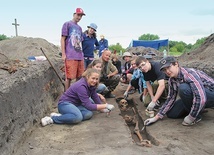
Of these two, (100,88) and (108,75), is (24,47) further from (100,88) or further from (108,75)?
(100,88)

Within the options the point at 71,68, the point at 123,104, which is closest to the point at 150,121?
the point at 123,104

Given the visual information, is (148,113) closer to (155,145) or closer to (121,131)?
(121,131)

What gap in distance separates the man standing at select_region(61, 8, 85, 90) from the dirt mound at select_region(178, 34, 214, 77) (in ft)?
8.54

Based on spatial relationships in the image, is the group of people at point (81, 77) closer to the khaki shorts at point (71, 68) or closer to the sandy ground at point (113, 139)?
the khaki shorts at point (71, 68)

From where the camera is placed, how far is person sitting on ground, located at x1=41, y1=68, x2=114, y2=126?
4.26m

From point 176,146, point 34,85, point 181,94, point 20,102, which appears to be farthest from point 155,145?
point 34,85

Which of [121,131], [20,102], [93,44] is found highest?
[93,44]

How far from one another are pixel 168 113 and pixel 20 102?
2316 millimetres

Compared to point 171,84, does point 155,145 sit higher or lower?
lower

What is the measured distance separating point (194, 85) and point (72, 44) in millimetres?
2788

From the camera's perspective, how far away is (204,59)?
7680 millimetres

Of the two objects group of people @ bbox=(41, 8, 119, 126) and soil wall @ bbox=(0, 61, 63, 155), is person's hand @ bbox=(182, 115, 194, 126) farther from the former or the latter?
soil wall @ bbox=(0, 61, 63, 155)

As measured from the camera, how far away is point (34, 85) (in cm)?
446

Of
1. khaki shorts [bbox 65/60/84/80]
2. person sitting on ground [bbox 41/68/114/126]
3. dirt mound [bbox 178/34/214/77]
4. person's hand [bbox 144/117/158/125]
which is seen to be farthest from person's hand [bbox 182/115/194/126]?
khaki shorts [bbox 65/60/84/80]
